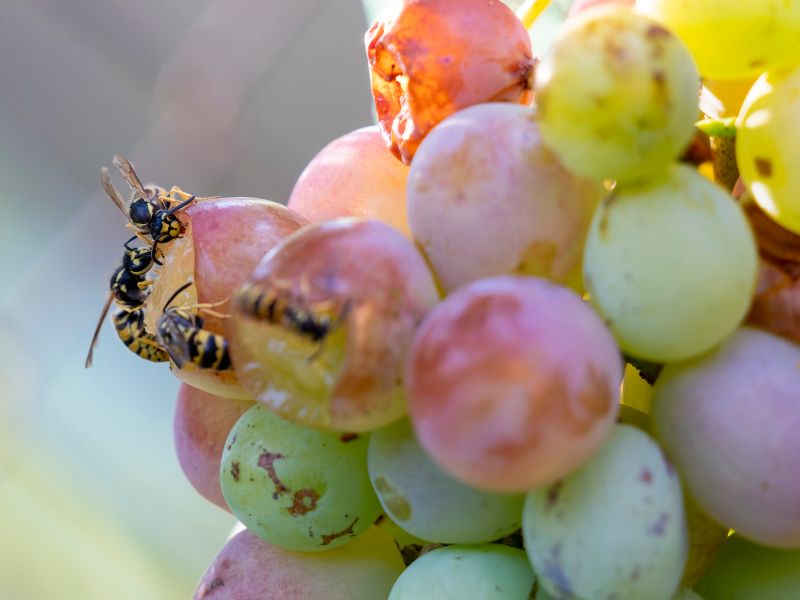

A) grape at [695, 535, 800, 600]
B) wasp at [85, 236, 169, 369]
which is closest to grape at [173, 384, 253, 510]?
wasp at [85, 236, 169, 369]

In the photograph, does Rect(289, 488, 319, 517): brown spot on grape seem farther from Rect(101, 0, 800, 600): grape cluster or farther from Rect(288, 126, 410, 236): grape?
Rect(288, 126, 410, 236): grape

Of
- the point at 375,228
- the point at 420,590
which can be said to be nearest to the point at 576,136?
the point at 375,228

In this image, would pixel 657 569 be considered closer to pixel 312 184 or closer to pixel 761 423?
pixel 761 423

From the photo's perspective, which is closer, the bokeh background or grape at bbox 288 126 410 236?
grape at bbox 288 126 410 236

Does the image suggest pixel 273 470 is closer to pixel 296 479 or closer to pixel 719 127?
pixel 296 479

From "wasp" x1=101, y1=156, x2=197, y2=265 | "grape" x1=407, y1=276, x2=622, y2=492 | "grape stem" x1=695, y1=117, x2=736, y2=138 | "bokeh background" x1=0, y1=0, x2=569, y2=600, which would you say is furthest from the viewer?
"bokeh background" x1=0, y1=0, x2=569, y2=600

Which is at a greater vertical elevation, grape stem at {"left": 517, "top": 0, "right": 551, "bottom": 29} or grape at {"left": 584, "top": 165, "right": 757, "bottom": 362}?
grape stem at {"left": 517, "top": 0, "right": 551, "bottom": 29}
